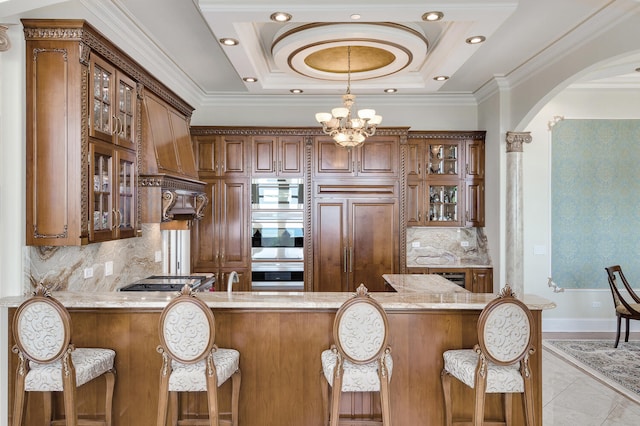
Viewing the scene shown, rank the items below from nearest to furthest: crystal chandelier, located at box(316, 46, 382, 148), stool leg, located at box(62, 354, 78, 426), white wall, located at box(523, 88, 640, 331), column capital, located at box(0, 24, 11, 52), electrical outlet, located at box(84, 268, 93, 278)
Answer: stool leg, located at box(62, 354, 78, 426) < column capital, located at box(0, 24, 11, 52) < electrical outlet, located at box(84, 268, 93, 278) < crystal chandelier, located at box(316, 46, 382, 148) < white wall, located at box(523, 88, 640, 331)

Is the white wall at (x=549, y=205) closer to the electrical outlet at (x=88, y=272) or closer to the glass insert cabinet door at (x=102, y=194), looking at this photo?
the glass insert cabinet door at (x=102, y=194)

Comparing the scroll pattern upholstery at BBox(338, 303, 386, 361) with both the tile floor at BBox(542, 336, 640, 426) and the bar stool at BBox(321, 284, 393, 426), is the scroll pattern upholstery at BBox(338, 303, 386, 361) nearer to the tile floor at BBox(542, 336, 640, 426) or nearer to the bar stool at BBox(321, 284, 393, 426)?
the bar stool at BBox(321, 284, 393, 426)

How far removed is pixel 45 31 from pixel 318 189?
346cm

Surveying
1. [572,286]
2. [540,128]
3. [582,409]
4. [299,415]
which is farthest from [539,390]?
[540,128]

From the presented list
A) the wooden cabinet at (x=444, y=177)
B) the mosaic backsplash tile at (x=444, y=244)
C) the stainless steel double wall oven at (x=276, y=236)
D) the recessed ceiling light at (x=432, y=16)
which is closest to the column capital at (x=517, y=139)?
the wooden cabinet at (x=444, y=177)

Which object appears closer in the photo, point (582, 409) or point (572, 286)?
point (582, 409)

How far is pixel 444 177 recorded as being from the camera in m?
5.85

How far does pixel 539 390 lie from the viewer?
2.80 metres

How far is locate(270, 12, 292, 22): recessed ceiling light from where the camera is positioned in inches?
126

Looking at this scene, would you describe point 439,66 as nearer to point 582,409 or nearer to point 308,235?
point 308,235

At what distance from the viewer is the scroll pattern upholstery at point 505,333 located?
95.1 inches

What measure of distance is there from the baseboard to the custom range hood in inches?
200

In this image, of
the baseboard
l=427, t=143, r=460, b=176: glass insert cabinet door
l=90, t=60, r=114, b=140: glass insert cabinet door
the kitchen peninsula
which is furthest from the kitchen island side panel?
the baseboard

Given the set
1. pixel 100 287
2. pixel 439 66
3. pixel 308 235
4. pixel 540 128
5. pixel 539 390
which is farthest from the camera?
pixel 540 128
